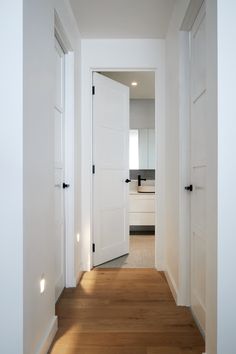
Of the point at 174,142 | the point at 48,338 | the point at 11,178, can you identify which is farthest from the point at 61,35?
the point at 48,338

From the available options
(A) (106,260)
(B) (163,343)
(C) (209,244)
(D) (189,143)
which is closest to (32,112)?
(C) (209,244)

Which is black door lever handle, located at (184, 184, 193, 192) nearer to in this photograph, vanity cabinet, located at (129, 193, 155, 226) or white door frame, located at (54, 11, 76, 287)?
white door frame, located at (54, 11, 76, 287)

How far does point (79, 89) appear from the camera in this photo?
3.19 meters

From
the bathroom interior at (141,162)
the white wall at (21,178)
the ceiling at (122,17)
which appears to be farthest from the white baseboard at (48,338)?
→ the ceiling at (122,17)

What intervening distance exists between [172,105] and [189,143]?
2.01 feet

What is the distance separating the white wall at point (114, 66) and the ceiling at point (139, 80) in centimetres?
88

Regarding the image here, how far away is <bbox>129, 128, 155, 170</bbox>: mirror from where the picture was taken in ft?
18.7

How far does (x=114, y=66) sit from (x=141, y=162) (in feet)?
8.58

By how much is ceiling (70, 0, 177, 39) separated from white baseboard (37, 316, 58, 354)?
8.44 feet

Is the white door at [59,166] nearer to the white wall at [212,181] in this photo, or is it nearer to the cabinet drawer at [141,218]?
the white wall at [212,181]

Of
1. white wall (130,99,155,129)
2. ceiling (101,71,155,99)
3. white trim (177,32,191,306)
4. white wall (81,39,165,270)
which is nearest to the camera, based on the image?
white trim (177,32,191,306)

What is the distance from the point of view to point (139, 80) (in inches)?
182

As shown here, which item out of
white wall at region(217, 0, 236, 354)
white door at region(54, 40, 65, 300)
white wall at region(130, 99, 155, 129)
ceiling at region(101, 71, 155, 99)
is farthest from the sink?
white wall at region(217, 0, 236, 354)

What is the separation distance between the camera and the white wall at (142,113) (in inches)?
223
